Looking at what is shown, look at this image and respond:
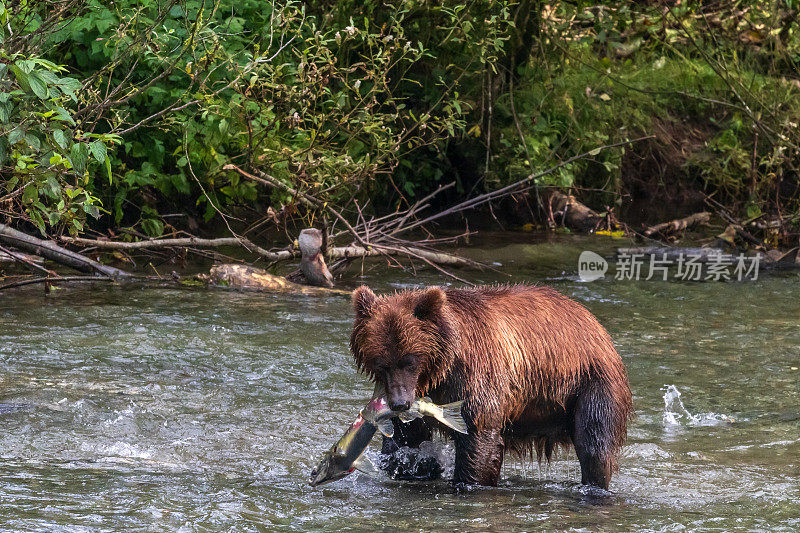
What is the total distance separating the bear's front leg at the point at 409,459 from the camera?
16.9ft

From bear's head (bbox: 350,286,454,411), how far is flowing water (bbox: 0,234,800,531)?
1.85 ft

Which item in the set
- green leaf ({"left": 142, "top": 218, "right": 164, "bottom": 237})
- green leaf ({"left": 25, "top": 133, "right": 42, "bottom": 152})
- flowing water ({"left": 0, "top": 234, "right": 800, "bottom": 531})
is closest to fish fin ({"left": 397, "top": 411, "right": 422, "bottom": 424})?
flowing water ({"left": 0, "top": 234, "right": 800, "bottom": 531})

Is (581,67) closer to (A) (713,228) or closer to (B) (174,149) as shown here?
(A) (713,228)

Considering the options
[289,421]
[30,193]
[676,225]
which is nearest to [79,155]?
[30,193]

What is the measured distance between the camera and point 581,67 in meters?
15.3

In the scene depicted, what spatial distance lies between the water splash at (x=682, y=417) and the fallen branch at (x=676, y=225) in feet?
24.1

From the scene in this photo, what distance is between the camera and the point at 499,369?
4.98 metres

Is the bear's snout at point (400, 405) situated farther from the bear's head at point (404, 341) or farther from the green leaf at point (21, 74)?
the green leaf at point (21, 74)

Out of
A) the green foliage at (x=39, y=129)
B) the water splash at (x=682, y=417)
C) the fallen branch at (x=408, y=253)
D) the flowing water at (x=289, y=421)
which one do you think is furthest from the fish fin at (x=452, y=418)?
the fallen branch at (x=408, y=253)

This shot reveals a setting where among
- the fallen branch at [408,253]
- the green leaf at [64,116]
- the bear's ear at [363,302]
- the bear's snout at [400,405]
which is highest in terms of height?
the green leaf at [64,116]

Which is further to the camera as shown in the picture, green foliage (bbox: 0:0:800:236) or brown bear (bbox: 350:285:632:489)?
green foliage (bbox: 0:0:800:236)

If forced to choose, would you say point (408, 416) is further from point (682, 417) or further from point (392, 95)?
point (392, 95)

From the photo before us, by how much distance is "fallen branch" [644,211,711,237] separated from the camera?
45.8 feet

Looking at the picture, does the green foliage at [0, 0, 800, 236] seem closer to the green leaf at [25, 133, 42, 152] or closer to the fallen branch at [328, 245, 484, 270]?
the fallen branch at [328, 245, 484, 270]
